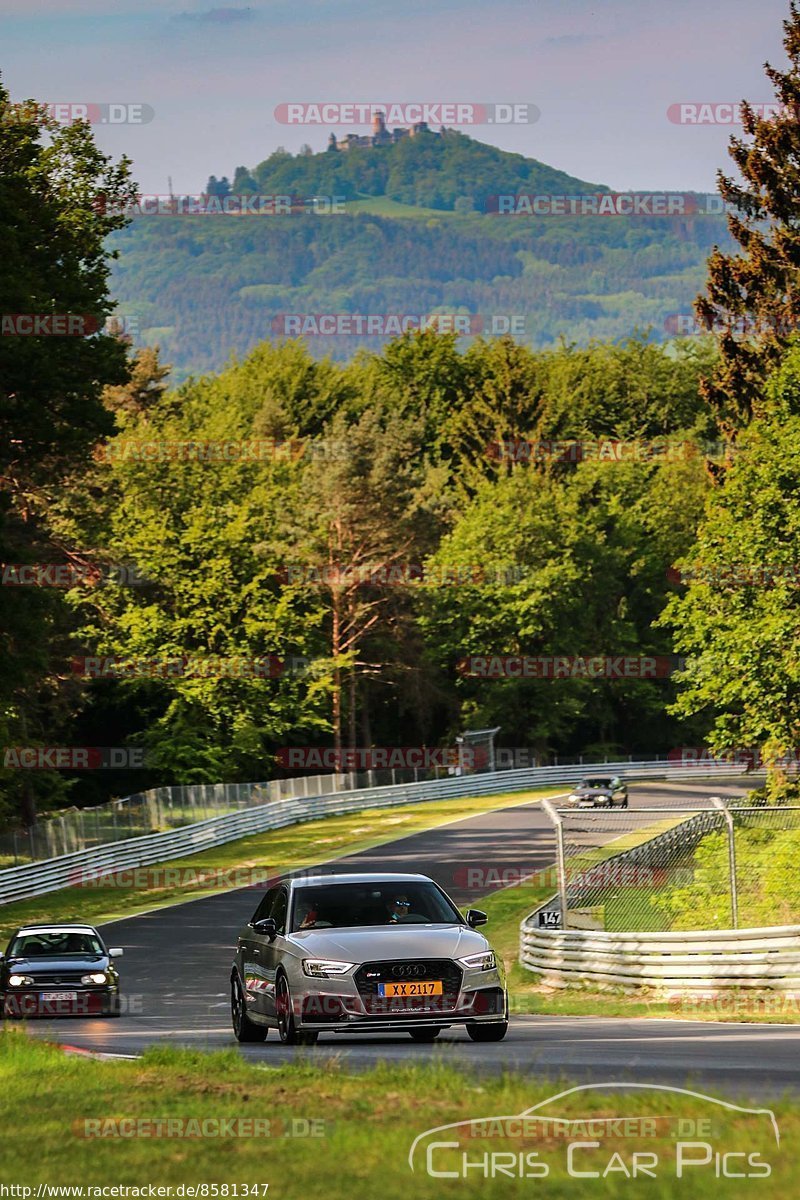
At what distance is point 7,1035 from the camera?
649 inches

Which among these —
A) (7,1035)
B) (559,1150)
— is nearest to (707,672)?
(7,1035)

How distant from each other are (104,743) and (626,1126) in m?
73.4

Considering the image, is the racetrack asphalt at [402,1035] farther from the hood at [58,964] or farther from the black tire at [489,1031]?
the hood at [58,964]

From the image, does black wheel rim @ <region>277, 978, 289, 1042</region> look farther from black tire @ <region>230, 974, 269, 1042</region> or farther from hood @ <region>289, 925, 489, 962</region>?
black tire @ <region>230, 974, 269, 1042</region>

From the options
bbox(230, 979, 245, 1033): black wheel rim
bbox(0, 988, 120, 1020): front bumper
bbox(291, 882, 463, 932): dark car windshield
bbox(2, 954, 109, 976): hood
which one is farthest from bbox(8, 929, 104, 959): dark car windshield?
bbox(291, 882, 463, 932): dark car windshield

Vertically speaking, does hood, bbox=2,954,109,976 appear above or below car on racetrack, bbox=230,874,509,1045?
below

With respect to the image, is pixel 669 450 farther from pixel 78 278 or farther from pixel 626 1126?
pixel 626 1126

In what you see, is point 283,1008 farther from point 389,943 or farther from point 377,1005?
point 389,943

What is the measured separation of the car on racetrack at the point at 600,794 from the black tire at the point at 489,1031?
1972 inches

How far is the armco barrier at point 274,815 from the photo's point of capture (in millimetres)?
46031

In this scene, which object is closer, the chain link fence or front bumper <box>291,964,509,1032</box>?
front bumper <box>291,964,509,1032</box>

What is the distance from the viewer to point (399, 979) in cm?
1487

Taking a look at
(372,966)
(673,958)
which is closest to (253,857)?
(673,958)

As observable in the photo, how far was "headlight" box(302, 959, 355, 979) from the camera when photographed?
1491 centimetres
